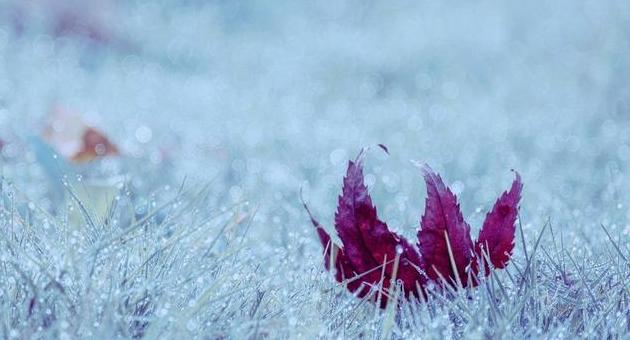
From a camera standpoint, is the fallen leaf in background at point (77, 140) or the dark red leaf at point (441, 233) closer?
Answer: the dark red leaf at point (441, 233)

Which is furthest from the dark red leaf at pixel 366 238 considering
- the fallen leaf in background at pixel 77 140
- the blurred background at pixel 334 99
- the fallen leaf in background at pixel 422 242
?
the fallen leaf in background at pixel 77 140

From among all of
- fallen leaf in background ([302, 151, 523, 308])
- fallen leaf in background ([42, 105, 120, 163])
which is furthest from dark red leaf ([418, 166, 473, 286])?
fallen leaf in background ([42, 105, 120, 163])

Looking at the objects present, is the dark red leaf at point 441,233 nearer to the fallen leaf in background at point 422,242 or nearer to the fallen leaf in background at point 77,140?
the fallen leaf in background at point 422,242

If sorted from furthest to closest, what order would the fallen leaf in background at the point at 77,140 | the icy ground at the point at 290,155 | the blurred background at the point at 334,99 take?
1. the blurred background at the point at 334,99
2. the fallen leaf in background at the point at 77,140
3. the icy ground at the point at 290,155

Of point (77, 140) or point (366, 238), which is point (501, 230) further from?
point (77, 140)

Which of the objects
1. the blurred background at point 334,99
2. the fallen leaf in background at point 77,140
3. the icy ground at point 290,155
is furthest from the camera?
the blurred background at point 334,99

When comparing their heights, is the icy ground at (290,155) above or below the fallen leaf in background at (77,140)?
above
